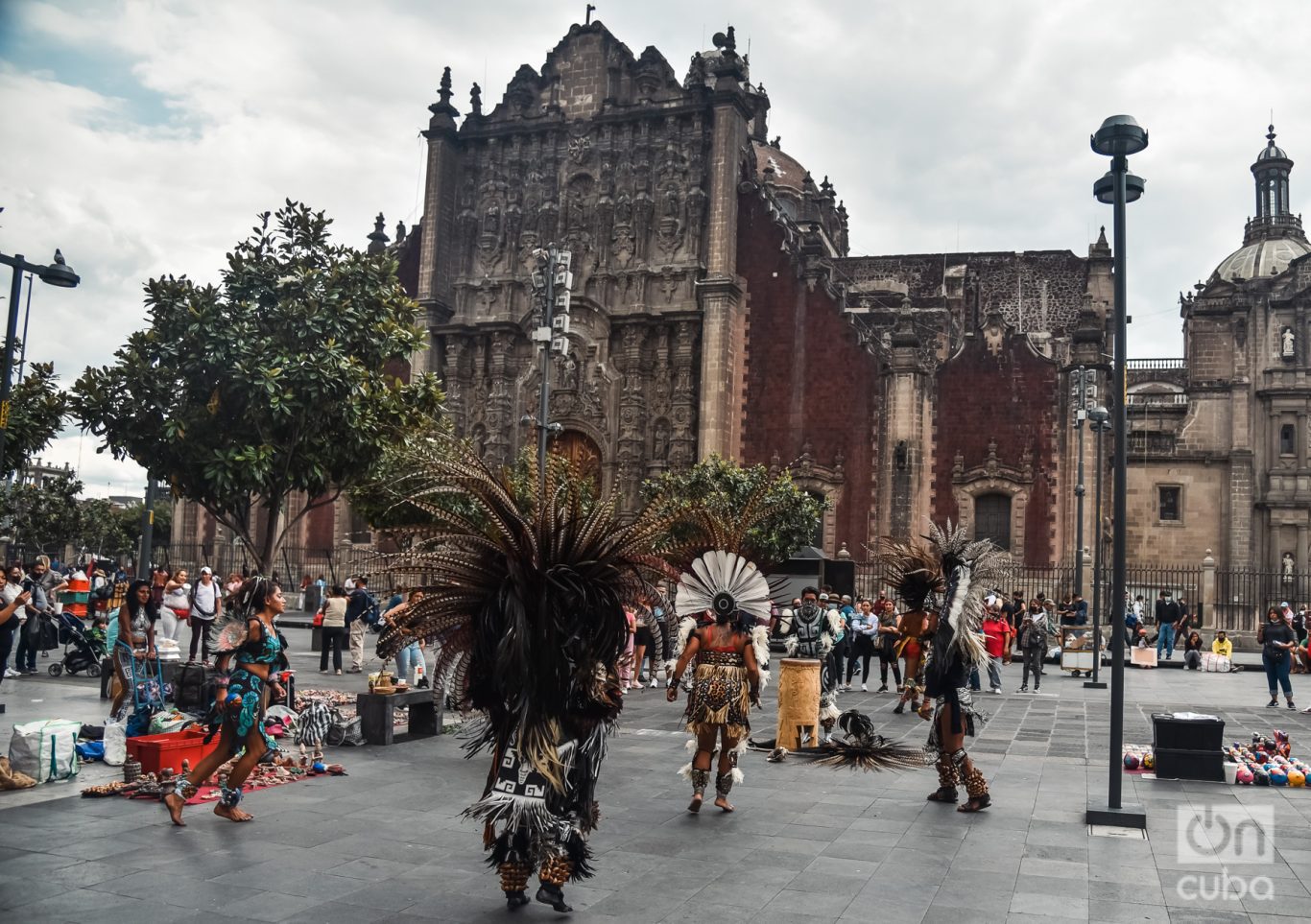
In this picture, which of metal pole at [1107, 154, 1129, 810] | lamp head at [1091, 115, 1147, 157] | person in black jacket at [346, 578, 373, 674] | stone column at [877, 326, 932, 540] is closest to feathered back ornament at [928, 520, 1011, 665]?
metal pole at [1107, 154, 1129, 810]

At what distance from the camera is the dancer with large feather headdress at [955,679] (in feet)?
29.6

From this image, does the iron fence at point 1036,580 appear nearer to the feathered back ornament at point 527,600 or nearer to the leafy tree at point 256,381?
the leafy tree at point 256,381

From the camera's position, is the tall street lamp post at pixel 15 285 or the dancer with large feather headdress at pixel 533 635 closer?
the dancer with large feather headdress at pixel 533 635

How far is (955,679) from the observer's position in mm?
9078

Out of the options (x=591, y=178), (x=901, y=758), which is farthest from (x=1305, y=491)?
(x=901, y=758)

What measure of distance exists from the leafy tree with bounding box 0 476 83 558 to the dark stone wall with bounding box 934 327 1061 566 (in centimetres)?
3167

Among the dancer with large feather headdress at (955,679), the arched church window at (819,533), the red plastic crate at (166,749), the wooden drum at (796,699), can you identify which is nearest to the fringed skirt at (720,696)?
the dancer with large feather headdress at (955,679)

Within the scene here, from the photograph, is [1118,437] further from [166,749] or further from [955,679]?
[166,749]

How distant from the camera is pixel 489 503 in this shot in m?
6.33

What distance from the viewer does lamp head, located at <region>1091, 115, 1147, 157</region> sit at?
30.0 ft

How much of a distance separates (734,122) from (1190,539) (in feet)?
78.6

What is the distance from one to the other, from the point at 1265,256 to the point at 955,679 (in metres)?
58.0

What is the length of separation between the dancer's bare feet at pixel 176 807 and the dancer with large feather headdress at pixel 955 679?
579 centimetres

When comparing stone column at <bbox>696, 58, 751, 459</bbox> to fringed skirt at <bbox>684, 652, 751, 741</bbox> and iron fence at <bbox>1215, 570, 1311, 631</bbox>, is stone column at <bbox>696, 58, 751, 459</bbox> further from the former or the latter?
fringed skirt at <bbox>684, 652, 751, 741</bbox>
